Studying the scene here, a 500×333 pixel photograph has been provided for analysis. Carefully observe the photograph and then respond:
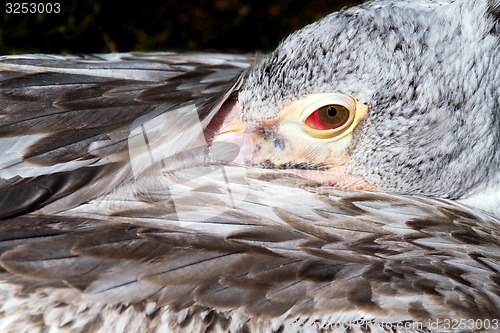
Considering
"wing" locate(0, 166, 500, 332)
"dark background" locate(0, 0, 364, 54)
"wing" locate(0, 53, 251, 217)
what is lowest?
"wing" locate(0, 166, 500, 332)

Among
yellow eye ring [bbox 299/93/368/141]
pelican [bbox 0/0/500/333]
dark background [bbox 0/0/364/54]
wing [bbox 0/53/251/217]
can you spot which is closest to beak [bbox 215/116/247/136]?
pelican [bbox 0/0/500/333]

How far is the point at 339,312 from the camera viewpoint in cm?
235

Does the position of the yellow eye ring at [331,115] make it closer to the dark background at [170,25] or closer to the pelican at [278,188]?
the pelican at [278,188]

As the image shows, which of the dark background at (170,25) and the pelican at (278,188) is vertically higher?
the dark background at (170,25)

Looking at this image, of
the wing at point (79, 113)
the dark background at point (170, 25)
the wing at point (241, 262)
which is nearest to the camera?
the wing at point (241, 262)

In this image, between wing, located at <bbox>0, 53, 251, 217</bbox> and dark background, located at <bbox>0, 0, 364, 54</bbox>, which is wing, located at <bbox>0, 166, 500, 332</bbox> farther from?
dark background, located at <bbox>0, 0, 364, 54</bbox>

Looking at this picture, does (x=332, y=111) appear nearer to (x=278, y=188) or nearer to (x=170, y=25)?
(x=278, y=188)

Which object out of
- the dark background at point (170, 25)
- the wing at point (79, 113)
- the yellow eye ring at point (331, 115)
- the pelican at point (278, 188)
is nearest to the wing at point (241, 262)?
the pelican at point (278, 188)

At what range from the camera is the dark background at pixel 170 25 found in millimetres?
4817

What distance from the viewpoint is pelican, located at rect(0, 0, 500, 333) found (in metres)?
2.34

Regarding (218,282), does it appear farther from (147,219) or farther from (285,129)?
(285,129)

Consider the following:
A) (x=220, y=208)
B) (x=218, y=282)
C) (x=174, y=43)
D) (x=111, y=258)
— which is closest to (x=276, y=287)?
(x=218, y=282)

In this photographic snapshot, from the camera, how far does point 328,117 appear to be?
2.75 m

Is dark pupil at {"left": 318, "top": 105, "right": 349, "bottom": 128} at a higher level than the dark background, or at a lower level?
lower
